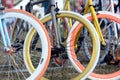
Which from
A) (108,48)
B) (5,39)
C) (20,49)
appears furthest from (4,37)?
(108,48)

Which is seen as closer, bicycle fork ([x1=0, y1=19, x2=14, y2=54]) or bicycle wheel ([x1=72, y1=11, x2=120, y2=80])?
bicycle fork ([x1=0, y1=19, x2=14, y2=54])

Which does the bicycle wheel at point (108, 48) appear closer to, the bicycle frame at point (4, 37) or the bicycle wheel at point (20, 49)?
the bicycle wheel at point (20, 49)

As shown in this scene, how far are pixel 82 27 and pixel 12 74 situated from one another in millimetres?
1106

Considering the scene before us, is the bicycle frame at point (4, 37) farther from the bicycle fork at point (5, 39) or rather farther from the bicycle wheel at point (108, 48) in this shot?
the bicycle wheel at point (108, 48)

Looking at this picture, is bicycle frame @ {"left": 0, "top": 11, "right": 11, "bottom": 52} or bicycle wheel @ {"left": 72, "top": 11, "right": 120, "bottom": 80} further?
bicycle wheel @ {"left": 72, "top": 11, "right": 120, "bottom": 80}

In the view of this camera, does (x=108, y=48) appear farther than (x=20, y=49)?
Yes

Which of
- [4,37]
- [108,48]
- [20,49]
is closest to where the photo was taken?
[4,37]

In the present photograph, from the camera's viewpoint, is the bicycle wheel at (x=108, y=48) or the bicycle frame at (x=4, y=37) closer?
the bicycle frame at (x=4, y=37)

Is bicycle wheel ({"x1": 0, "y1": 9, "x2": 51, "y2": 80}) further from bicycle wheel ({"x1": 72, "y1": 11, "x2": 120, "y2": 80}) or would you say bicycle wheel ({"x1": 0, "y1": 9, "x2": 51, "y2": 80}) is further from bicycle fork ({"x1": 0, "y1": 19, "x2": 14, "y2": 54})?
bicycle wheel ({"x1": 72, "y1": 11, "x2": 120, "y2": 80})

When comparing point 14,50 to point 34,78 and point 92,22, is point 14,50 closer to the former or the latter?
point 34,78

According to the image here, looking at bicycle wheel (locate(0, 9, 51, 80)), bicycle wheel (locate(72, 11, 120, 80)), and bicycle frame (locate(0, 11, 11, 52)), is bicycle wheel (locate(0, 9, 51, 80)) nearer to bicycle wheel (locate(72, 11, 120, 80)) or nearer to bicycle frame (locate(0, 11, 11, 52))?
bicycle frame (locate(0, 11, 11, 52))

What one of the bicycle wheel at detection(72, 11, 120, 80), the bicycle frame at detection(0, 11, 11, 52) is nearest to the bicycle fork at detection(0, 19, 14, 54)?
the bicycle frame at detection(0, 11, 11, 52)

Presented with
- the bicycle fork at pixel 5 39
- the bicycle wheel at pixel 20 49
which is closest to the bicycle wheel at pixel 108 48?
the bicycle wheel at pixel 20 49

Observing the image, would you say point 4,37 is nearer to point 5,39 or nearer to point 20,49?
point 5,39
